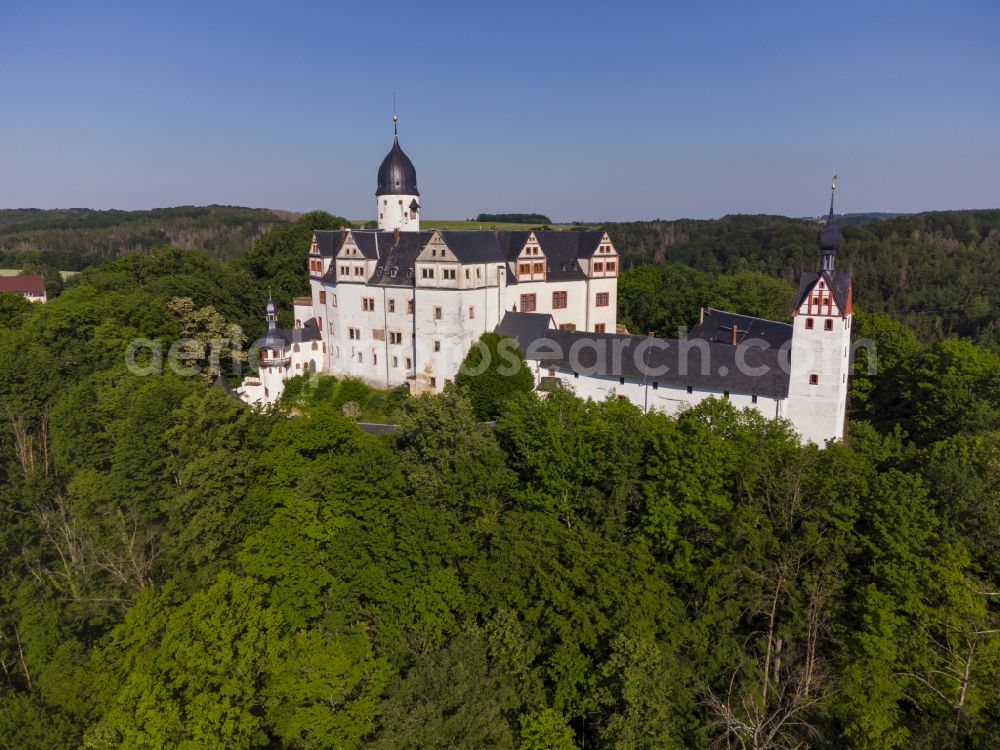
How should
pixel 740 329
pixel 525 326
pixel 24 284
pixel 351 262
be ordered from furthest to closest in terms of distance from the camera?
1. pixel 24 284
2. pixel 351 262
3. pixel 525 326
4. pixel 740 329

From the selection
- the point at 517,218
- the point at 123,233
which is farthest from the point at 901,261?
the point at 123,233

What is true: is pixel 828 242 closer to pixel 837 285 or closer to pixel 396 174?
pixel 837 285

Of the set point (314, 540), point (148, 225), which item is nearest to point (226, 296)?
point (314, 540)

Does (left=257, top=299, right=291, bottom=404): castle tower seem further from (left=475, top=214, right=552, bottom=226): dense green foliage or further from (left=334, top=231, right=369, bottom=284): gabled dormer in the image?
(left=475, top=214, right=552, bottom=226): dense green foliage

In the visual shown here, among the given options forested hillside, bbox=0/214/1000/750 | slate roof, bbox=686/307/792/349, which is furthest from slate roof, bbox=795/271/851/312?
forested hillside, bbox=0/214/1000/750

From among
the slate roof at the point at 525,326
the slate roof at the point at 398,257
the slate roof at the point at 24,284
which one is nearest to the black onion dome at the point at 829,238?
the slate roof at the point at 525,326

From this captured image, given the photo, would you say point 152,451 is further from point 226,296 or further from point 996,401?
point 996,401
